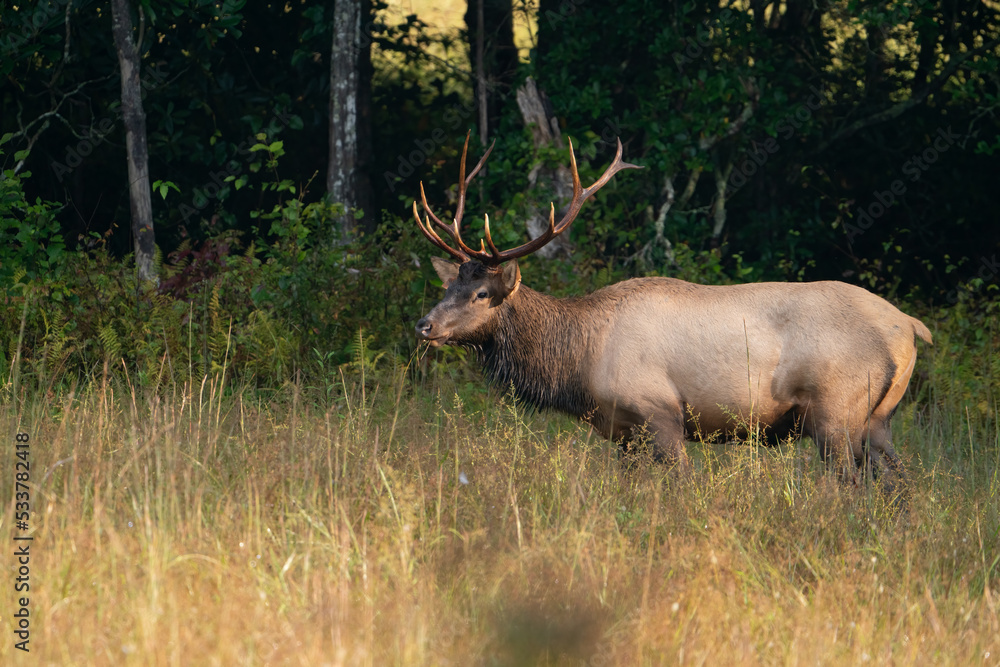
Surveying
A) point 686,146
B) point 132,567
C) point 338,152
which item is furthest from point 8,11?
point 132,567

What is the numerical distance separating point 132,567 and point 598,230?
627 centimetres

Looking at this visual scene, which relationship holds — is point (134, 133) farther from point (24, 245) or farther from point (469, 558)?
point (469, 558)

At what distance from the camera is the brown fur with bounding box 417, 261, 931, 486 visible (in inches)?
217

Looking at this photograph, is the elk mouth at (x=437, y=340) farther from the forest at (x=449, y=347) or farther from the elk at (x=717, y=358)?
the forest at (x=449, y=347)

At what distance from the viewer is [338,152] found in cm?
1037

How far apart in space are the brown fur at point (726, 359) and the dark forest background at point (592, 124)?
2.27 metres

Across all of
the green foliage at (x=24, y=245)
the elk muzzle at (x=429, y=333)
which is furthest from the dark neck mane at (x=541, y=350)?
the green foliage at (x=24, y=245)

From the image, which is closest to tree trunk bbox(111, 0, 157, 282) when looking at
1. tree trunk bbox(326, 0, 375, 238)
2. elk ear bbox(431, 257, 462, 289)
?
tree trunk bbox(326, 0, 375, 238)

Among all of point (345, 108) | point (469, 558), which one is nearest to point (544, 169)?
point (345, 108)

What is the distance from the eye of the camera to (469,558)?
3787 mm

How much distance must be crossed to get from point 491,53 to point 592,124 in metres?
1.47

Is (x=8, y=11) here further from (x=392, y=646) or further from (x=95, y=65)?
(x=392, y=646)

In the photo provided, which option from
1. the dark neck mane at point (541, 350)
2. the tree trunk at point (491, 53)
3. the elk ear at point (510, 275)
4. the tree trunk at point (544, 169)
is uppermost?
the tree trunk at point (491, 53)

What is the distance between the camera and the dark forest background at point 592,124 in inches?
394
